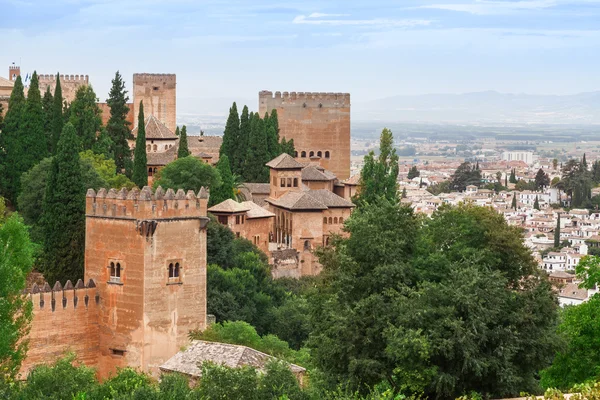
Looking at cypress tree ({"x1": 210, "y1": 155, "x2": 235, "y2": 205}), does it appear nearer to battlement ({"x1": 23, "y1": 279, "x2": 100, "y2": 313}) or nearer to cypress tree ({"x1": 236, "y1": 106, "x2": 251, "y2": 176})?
cypress tree ({"x1": 236, "y1": 106, "x2": 251, "y2": 176})

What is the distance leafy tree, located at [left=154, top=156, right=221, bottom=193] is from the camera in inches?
2219

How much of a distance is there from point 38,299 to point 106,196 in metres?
3.58

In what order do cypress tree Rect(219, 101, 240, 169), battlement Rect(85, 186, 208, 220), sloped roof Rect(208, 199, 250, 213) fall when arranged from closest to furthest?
1. battlement Rect(85, 186, 208, 220)
2. sloped roof Rect(208, 199, 250, 213)
3. cypress tree Rect(219, 101, 240, 169)

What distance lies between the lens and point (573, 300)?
100438mm

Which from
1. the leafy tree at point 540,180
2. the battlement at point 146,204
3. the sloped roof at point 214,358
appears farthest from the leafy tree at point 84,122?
the leafy tree at point 540,180

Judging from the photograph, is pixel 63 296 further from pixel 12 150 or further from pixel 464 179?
pixel 464 179

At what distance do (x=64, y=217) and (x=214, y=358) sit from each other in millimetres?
12992

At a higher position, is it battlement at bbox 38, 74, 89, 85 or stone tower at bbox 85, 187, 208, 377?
battlement at bbox 38, 74, 89, 85

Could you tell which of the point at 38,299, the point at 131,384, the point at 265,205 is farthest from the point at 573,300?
the point at 131,384

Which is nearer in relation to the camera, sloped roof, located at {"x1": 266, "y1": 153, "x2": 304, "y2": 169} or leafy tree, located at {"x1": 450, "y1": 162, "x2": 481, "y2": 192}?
sloped roof, located at {"x1": 266, "y1": 153, "x2": 304, "y2": 169}

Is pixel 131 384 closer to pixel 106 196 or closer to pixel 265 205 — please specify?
pixel 106 196

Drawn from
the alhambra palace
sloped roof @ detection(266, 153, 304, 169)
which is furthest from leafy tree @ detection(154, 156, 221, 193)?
the alhambra palace

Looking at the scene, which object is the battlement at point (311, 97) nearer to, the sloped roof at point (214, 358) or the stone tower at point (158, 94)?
the stone tower at point (158, 94)

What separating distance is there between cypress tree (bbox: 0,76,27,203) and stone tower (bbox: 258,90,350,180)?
89.7 feet
